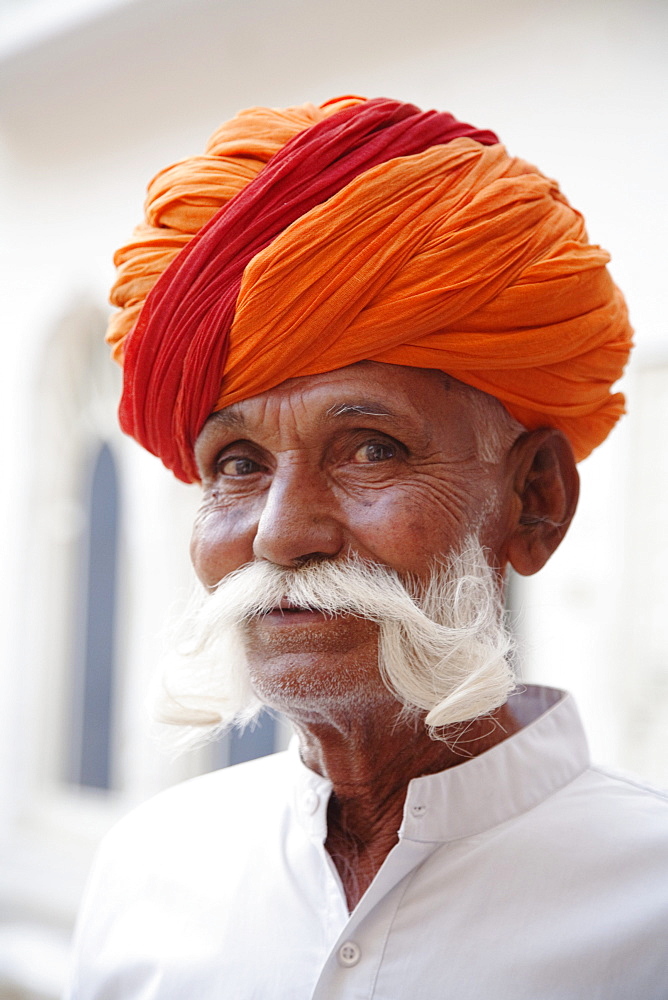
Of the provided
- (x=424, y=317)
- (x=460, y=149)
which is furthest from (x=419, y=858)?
(x=460, y=149)

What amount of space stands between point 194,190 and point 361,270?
13.0 inches

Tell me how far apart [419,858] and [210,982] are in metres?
0.38

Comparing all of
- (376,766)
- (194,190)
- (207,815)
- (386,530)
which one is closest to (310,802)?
(376,766)

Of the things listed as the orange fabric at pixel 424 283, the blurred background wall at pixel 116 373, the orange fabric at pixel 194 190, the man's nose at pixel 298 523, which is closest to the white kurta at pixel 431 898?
the man's nose at pixel 298 523

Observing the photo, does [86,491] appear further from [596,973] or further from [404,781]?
[596,973]

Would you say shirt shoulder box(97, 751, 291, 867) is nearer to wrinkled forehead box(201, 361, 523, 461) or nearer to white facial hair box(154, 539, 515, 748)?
white facial hair box(154, 539, 515, 748)

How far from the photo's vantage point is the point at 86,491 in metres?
5.11

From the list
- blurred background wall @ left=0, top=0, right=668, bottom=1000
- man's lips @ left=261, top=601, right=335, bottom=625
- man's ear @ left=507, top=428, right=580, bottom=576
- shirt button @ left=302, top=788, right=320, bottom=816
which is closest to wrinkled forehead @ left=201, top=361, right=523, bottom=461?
man's ear @ left=507, top=428, right=580, bottom=576

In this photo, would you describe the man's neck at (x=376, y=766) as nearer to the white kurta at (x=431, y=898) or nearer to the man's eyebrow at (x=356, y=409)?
the white kurta at (x=431, y=898)

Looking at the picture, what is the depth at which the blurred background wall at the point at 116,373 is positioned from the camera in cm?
298

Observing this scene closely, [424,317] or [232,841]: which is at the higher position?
[424,317]

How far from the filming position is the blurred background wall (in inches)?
117

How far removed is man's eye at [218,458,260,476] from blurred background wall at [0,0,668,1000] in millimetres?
1594

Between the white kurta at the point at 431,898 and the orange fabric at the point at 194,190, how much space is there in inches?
34.0
